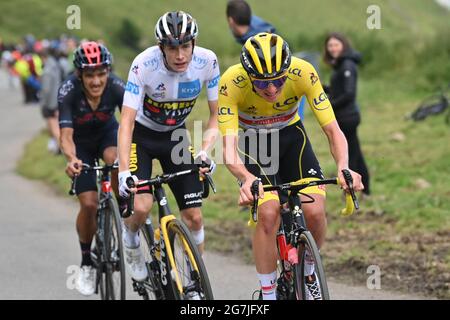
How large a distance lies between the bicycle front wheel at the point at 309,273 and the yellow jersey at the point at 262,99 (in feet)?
2.96

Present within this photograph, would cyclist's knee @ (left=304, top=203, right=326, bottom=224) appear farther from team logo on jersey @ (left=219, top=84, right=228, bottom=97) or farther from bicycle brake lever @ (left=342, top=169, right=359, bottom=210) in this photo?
team logo on jersey @ (left=219, top=84, right=228, bottom=97)

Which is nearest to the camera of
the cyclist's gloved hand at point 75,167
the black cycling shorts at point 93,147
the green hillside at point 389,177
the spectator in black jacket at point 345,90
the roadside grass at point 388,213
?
the cyclist's gloved hand at point 75,167

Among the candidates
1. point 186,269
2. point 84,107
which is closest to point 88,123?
point 84,107

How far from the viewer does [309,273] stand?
5609 mm

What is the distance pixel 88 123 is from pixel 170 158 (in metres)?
1.17

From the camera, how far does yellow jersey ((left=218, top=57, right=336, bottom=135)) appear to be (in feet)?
19.4

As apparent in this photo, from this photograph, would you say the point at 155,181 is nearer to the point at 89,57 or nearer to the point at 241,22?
the point at 89,57

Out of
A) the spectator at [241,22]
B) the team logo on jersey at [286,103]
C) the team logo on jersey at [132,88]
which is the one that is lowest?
the team logo on jersey at [286,103]

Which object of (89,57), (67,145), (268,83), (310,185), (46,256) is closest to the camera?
(310,185)

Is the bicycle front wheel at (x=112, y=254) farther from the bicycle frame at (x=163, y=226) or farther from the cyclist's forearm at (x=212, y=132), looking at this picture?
the cyclist's forearm at (x=212, y=132)

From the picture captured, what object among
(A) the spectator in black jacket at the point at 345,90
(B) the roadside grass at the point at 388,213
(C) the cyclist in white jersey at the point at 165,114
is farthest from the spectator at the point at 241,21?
(C) the cyclist in white jersey at the point at 165,114

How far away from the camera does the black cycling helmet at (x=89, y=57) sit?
733 centimetres

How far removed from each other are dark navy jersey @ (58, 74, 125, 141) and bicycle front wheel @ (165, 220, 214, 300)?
184 centimetres
